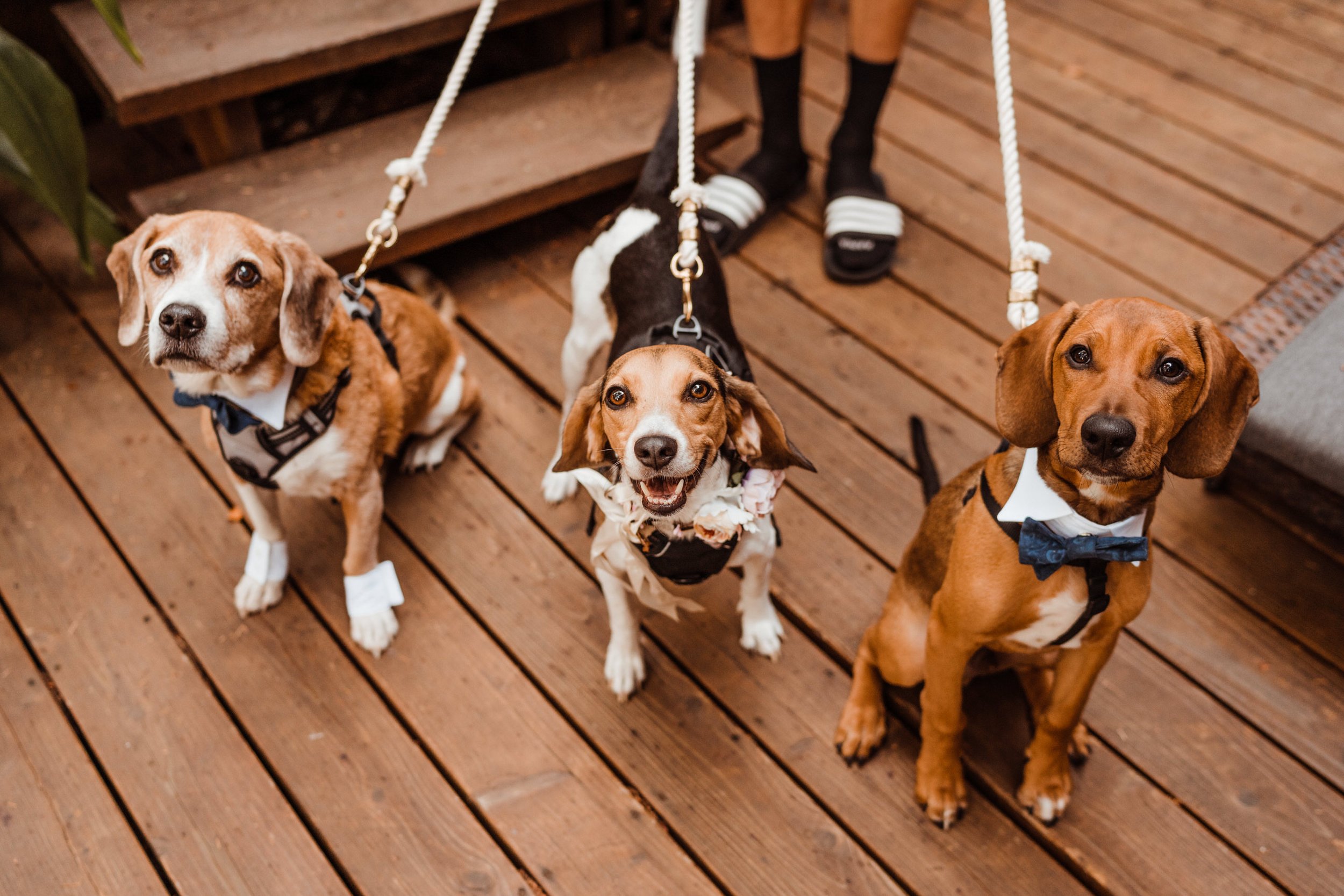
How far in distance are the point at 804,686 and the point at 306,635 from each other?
4.11ft

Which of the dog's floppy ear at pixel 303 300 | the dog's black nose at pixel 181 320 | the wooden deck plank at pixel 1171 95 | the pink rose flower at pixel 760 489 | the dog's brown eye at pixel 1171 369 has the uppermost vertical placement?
the dog's brown eye at pixel 1171 369

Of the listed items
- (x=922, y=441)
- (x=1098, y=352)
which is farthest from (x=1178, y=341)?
(x=922, y=441)

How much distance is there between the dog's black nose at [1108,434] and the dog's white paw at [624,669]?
3.96ft

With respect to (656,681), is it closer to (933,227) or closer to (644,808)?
(644,808)

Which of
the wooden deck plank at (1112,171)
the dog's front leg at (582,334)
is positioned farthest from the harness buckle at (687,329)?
the wooden deck plank at (1112,171)

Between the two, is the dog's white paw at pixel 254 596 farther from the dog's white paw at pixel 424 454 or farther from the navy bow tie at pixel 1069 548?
the navy bow tie at pixel 1069 548

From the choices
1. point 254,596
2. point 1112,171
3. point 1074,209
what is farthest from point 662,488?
point 1112,171

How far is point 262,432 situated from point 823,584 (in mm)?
1418

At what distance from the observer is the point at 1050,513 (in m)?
1.71

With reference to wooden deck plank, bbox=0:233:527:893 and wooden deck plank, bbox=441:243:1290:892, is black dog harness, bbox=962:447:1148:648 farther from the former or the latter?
wooden deck plank, bbox=0:233:527:893

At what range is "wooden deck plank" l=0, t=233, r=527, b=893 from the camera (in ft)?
7.18

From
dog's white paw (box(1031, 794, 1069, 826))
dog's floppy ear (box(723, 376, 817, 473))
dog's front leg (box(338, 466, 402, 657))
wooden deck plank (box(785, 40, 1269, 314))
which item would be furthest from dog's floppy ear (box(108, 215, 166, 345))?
wooden deck plank (box(785, 40, 1269, 314))

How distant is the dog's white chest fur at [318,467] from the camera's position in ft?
7.50

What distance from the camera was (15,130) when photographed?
2635 mm
